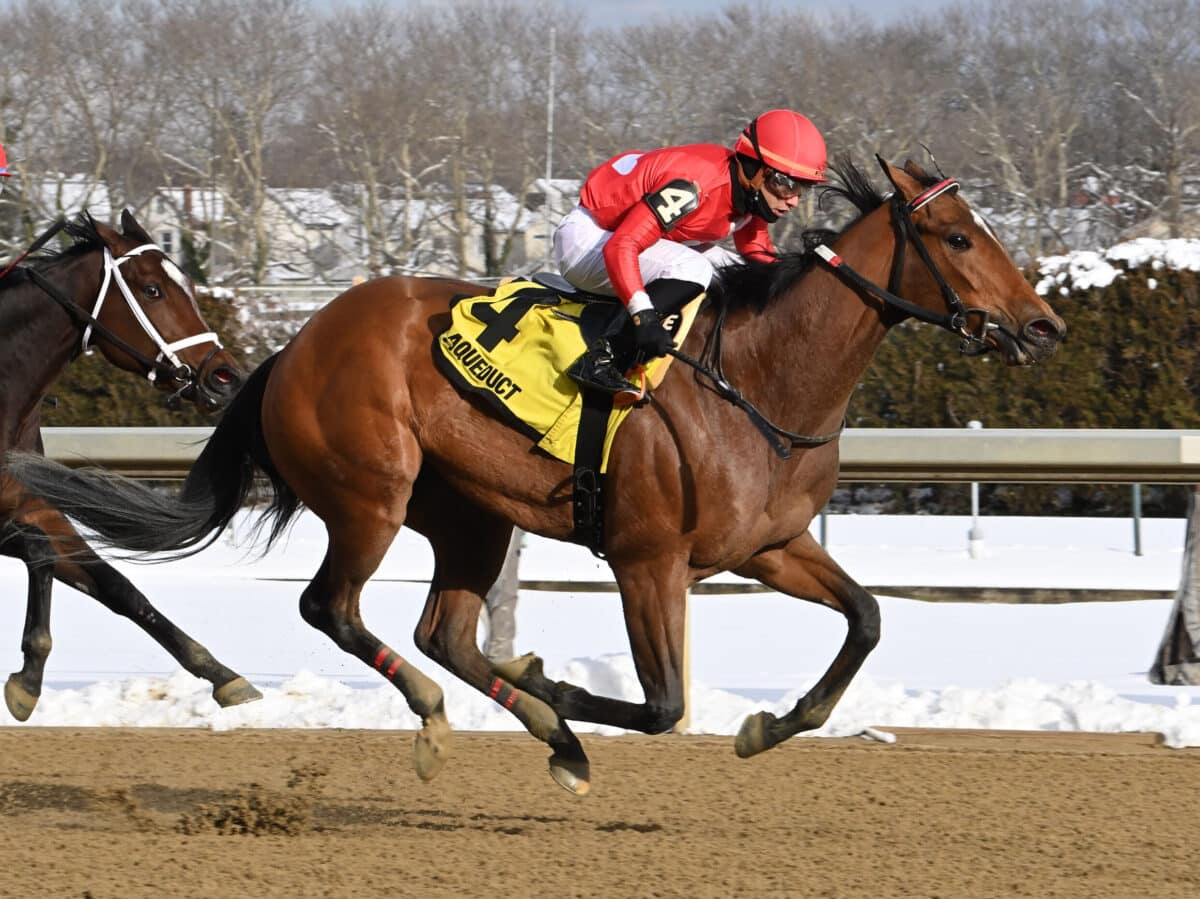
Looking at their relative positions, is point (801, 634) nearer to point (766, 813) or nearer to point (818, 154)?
point (766, 813)

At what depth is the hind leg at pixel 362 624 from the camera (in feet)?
13.5

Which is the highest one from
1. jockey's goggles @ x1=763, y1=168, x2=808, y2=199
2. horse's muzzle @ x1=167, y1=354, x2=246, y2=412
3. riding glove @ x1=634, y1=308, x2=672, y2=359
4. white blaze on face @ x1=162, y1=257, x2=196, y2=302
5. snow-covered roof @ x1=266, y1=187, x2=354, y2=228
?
jockey's goggles @ x1=763, y1=168, x2=808, y2=199

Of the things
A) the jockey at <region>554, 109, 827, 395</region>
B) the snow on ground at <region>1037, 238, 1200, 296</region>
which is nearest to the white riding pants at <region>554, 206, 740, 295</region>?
the jockey at <region>554, 109, 827, 395</region>

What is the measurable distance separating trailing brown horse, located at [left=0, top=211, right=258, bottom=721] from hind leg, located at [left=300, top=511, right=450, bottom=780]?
84 cm

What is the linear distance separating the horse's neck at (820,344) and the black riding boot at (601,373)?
305mm

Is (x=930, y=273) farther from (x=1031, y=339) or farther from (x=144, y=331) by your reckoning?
(x=144, y=331)

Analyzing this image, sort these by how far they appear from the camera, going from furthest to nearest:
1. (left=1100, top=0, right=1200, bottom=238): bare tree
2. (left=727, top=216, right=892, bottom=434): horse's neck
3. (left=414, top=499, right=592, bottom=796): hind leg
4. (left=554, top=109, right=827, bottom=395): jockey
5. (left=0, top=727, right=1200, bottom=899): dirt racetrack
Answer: (left=1100, top=0, right=1200, bottom=238): bare tree, (left=414, top=499, right=592, bottom=796): hind leg, (left=727, top=216, right=892, bottom=434): horse's neck, (left=554, top=109, right=827, bottom=395): jockey, (left=0, top=727, right=1200, bottom=899): dirt racetrack

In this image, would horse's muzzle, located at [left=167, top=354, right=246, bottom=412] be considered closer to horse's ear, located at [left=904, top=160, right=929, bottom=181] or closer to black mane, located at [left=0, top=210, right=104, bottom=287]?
black mane, located at [left=0, top=210, right=104, bottom=287]

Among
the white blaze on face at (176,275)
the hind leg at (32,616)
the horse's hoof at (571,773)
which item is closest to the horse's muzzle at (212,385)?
the white blaze on face at (176,275)

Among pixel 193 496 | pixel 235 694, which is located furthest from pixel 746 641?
pixel 193 496

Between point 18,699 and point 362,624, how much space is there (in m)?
1.44

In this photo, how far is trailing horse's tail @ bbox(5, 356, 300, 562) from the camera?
4.54 metres

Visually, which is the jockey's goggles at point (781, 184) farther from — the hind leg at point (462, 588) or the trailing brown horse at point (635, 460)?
the hind leg at point (462, 588)

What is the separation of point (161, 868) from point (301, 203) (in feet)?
106
